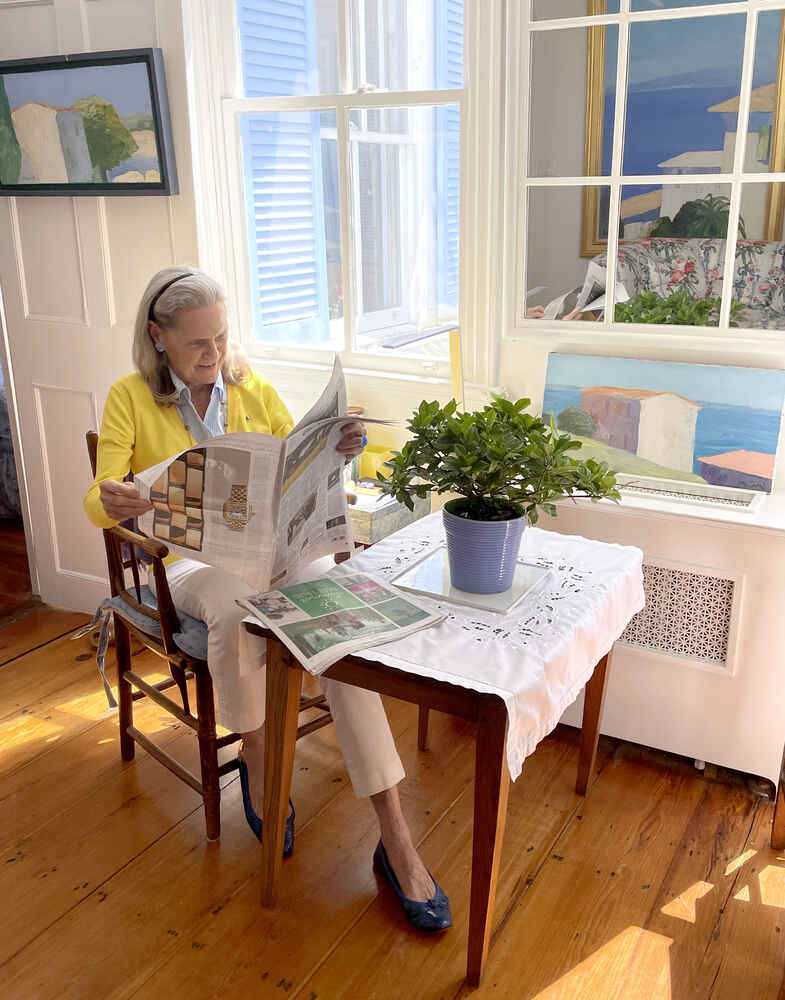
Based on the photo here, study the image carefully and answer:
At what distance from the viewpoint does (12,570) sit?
3705 mm

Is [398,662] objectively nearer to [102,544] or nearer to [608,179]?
[608,179]

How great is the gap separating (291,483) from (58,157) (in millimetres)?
1751

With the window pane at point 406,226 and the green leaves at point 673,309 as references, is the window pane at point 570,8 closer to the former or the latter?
the window pane at point 406,226

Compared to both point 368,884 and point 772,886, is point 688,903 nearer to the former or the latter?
point 772,886

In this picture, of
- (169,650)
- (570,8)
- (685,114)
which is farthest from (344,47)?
(169,650)

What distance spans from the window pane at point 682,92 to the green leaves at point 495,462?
105cm

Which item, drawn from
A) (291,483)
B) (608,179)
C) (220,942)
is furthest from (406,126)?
(220,942)

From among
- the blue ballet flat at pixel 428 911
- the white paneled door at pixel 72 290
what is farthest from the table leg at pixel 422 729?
the white paneled door at pixel 72 290

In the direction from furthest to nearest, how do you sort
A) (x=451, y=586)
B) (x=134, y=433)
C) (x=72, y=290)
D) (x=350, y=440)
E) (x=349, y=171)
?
(x=72, y=290) < (x=349, y=171) < (x=134, y=433) < (x=350, y=440) < (x=451, y=586)

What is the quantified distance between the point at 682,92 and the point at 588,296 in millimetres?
543

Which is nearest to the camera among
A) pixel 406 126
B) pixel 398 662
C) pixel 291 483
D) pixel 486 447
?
pixel 398 662

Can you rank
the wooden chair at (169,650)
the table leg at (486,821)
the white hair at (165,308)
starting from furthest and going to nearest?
the white hair at (165,308) < the wooden chair at (169,650) < the table leg at (486,821)

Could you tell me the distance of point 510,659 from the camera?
4.87ft

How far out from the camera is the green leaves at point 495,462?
62.3 inches
